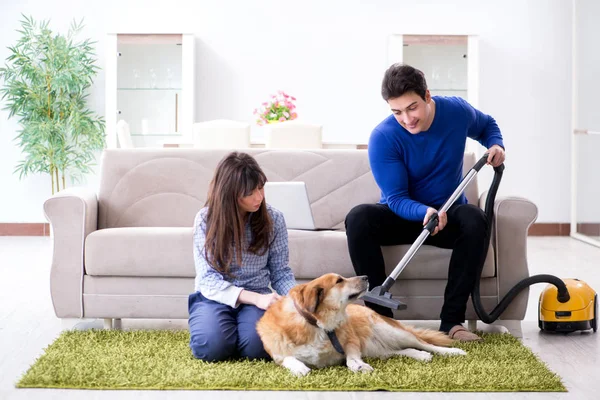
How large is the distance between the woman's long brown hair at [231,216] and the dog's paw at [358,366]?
51 cm

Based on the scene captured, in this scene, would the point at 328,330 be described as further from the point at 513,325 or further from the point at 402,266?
the point at 513,325

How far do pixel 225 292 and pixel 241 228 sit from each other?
23cm

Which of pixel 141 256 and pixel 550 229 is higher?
pixel 141 256

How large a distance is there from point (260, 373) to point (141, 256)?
0.92 meters

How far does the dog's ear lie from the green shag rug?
0.72ft

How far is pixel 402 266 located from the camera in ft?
9.50

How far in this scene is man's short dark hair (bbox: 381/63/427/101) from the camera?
9.88ft

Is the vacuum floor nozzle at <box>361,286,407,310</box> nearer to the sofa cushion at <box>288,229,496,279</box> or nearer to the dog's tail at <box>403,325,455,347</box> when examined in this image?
the dog's tail at <box>403,325,455,347</box>

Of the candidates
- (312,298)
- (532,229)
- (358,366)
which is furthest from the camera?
(532,229)

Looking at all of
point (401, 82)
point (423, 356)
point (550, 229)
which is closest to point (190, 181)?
point (401, 82)

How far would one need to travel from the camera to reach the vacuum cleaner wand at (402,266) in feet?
9.10

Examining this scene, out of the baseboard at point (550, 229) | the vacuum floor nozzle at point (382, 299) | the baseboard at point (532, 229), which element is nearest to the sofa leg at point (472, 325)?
the vacuum floor nozzle at point (382, 299)

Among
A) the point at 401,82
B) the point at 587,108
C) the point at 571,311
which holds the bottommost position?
the point at 571,311

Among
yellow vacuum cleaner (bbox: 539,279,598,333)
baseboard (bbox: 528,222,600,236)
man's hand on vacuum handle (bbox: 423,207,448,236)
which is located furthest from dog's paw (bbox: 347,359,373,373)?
baseboard (bbox: 528,222,600,236)
